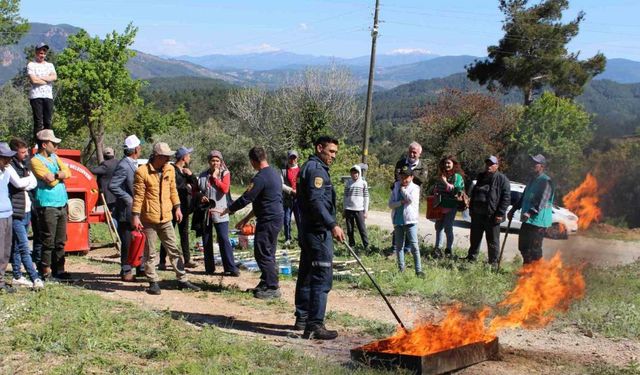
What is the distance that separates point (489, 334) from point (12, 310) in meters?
5.12

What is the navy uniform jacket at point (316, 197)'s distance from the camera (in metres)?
7.15

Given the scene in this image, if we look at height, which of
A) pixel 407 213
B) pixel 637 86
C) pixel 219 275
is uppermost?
pixel 637 86

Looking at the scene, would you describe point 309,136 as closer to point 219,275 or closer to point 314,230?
point 219,275

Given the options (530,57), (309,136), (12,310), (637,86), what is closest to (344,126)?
(309,136)

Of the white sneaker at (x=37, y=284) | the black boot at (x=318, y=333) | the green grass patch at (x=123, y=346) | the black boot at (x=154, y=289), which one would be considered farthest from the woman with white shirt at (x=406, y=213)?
the white sneaker at (x=37, y=284)

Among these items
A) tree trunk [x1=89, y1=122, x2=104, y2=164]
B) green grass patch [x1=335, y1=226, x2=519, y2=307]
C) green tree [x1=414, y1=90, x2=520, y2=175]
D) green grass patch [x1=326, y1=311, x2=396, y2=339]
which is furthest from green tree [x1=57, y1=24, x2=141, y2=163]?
green grass patch [x1=326, y1=311, x2=396, y2=339]

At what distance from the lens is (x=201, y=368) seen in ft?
19.4

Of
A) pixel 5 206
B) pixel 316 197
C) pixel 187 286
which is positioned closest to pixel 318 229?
pixel 316 197

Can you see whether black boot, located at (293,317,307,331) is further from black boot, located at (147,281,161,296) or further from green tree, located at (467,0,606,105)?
green tree, located at (467,0,606,105)

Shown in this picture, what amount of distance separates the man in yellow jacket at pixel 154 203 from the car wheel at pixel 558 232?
6176mm

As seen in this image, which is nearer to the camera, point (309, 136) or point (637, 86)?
point (637, 86)

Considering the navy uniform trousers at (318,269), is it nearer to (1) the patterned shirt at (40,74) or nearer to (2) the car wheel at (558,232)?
(2) the car wheel at (558,232)

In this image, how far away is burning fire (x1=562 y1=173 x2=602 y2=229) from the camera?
10328mm

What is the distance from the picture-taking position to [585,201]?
10469 millimetres
